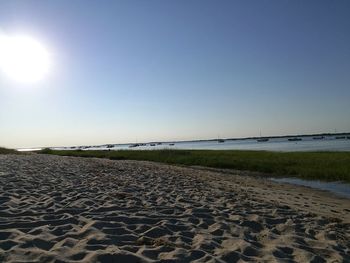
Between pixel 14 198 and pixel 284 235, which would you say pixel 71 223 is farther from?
pixel 284 235

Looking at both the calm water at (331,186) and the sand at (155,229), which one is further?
the calm water at (331,186)

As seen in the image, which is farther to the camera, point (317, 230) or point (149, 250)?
point (317, 230)

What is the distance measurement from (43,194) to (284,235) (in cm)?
665

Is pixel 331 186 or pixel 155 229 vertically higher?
pixel 155 229

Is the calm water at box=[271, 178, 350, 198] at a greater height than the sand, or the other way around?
the sand

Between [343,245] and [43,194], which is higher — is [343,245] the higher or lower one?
the lower one

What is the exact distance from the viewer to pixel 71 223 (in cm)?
729

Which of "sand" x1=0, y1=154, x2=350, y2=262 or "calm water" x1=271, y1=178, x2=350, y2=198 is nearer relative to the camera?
"sand" x1=0, y1=154, x2=350, y2=262

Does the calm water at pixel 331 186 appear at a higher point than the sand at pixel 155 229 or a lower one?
lower

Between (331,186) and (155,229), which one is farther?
(331,186)

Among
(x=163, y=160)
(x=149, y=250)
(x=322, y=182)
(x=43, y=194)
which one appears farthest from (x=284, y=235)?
(x=163, y=160)

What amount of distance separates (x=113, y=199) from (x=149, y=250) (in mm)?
4686

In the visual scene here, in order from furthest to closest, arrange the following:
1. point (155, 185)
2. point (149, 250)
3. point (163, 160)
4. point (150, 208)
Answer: point (163, 160) < point (155, 185) < point (150, 208) < point (149, 250)

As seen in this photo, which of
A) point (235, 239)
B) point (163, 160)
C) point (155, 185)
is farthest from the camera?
point (163, 160)
